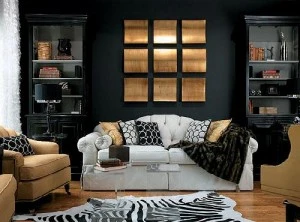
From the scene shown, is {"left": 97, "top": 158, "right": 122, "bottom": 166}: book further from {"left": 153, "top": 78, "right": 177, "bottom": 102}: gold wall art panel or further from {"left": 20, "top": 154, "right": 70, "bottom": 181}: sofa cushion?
{"left": 153, "top": 78, "right": 177, "bottom": 102}: gold wall art panel

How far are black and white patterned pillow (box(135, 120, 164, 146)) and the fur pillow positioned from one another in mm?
301

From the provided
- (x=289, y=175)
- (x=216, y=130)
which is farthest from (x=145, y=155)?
(x=289, y=175)

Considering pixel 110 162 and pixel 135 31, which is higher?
pixel 135 31

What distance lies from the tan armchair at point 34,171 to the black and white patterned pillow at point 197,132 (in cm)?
199

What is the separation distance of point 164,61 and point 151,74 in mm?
298

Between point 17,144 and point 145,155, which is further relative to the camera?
point 145,155

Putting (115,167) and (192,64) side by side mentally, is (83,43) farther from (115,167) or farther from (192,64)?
(115,167)

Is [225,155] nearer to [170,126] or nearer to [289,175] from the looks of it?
[170,126]

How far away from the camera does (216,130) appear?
22.4 feet

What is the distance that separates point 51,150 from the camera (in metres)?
6.04

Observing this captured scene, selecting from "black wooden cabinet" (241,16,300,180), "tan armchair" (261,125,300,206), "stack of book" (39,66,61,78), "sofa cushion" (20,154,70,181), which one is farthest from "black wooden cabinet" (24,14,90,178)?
"tan armchair" (261,125,300,206)

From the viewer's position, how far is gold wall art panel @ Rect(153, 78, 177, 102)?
25.5 feet

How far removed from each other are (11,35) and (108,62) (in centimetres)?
157

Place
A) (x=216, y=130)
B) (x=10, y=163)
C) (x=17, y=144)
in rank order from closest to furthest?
(x=10, y=163) → (x=17, y=144) → (x=216, y=130)
